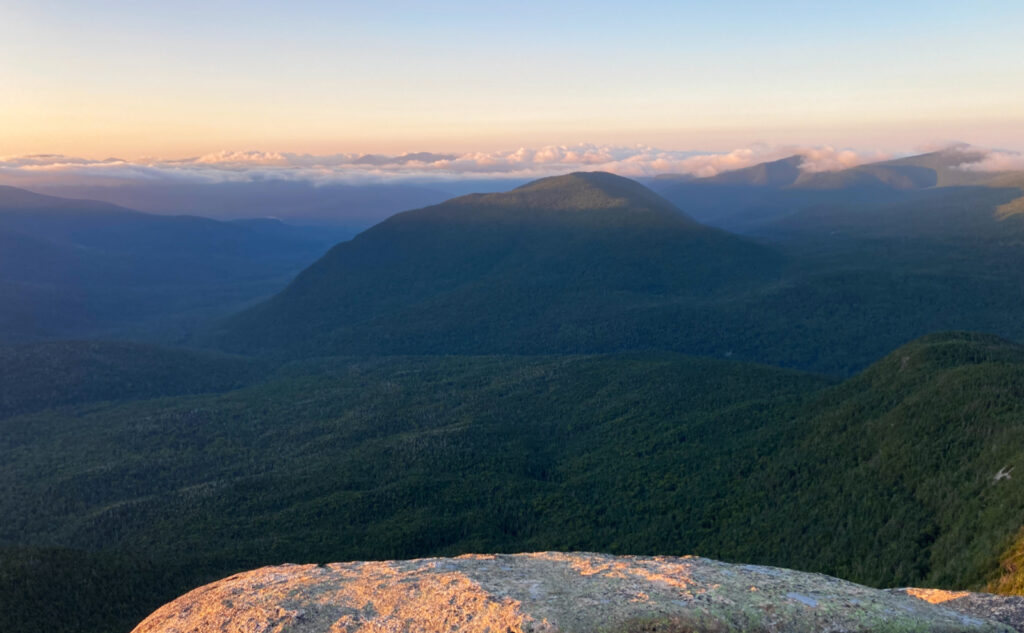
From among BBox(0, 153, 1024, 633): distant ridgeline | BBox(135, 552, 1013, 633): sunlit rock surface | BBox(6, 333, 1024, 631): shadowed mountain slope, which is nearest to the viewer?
BBox(135, 552, 1013, 633): sunlit rock surface

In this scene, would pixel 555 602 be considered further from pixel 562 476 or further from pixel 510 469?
pixel 510 469

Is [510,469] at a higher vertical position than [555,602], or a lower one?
lower

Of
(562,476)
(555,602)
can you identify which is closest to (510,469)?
(562,476)

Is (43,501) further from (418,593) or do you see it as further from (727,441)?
(418,593)

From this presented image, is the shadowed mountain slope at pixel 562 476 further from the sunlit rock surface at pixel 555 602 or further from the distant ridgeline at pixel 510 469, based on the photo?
the sunlit rock surface at pixel 555 602

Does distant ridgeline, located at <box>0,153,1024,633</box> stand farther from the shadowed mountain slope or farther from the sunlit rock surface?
the sunlit rock surface

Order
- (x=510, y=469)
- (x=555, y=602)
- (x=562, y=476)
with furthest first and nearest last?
(x=510, y=469) < (x=562, y=476) < (x=555, y=602)

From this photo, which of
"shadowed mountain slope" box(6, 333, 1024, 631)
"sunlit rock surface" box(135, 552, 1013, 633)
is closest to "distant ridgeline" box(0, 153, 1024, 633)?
"shadowed mountain slope" box(6, 333, 1024, 631)

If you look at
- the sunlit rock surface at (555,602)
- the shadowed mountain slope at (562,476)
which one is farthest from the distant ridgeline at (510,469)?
the sunlit rock surface at (555,602)

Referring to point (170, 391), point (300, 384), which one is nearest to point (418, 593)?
point (300, 384)
